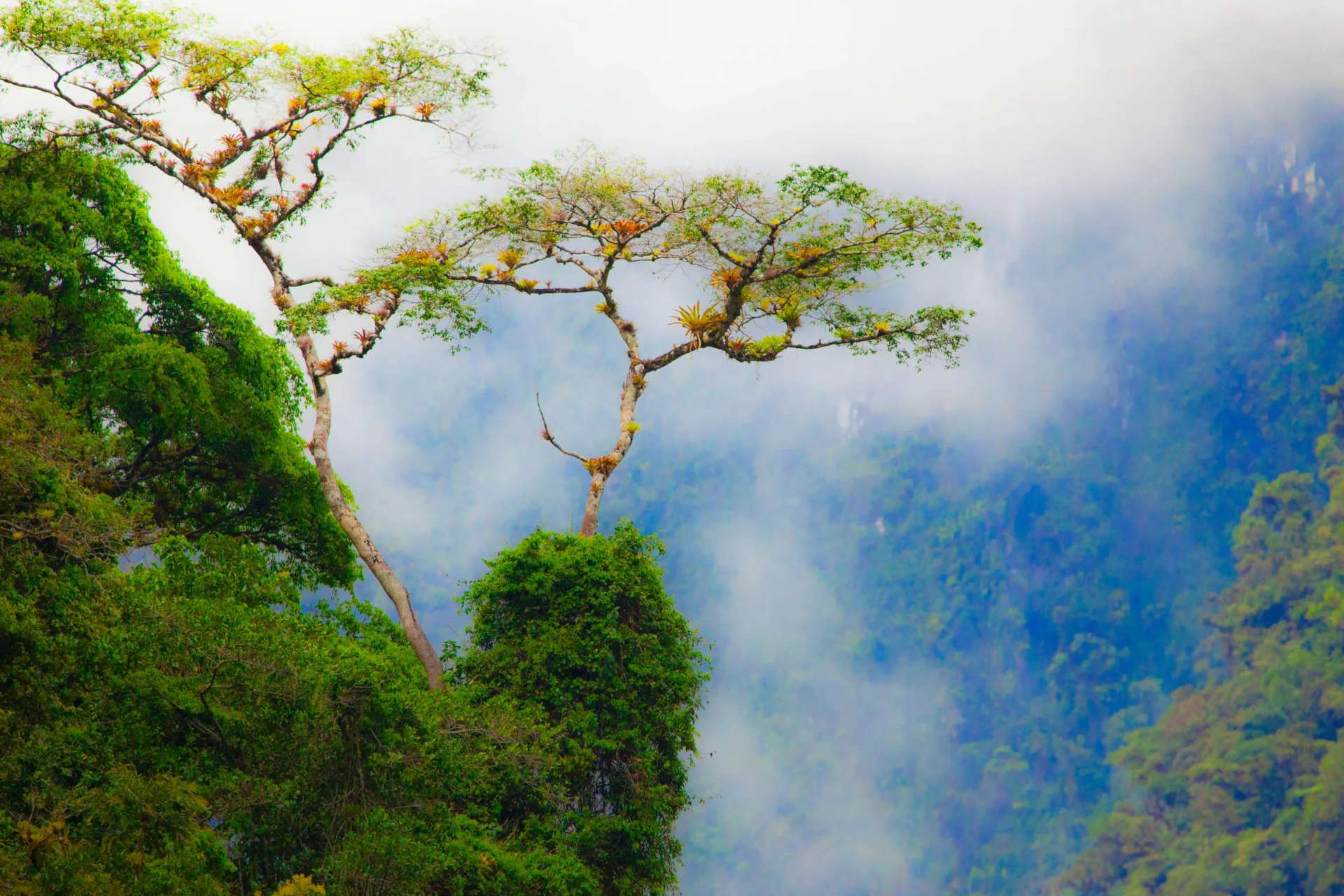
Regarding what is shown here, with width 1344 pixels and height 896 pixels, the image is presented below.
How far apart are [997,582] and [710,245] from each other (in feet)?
173

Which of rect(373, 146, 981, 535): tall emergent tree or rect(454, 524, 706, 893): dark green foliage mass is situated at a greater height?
rect(373, 146, 981, 535): tall emergent tree

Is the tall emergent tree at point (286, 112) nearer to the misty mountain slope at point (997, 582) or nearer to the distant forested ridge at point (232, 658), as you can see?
the distant forested ridge at point (232, 658)

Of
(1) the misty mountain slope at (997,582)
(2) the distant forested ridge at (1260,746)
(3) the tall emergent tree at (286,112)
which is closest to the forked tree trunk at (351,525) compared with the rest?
(3) the tall emergent tree at (286,112)

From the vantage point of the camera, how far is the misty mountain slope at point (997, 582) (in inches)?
2213

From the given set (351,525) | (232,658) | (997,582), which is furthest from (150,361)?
(997,582)

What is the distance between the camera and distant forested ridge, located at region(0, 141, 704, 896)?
21.1ft

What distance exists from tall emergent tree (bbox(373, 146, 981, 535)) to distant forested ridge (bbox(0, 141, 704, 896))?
182 centimetres

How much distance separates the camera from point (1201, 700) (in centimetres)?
5184

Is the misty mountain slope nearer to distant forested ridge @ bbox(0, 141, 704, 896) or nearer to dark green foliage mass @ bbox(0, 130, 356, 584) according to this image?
dark green foliage mass @ bbox(0, 130, 356, 584)

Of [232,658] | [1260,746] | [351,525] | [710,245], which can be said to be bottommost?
[232,658]

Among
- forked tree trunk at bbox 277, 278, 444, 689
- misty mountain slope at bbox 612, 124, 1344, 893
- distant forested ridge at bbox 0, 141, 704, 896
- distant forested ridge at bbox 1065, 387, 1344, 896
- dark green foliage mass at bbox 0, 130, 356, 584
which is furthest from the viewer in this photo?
misty mountain slope at bbox 612, 124, 1344, 893

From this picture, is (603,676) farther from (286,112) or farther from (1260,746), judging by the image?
(1260,746)

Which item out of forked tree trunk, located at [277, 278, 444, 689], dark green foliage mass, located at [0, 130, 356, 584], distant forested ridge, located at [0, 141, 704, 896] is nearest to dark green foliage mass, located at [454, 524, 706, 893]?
distant forested ridge, located at [0, 141, 704, 896]

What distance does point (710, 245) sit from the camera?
12.6 metres
